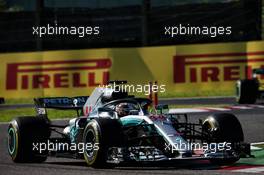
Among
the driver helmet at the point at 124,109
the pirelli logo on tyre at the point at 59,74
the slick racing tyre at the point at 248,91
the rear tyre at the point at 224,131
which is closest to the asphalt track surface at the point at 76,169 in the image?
the rear tyre at the point at 224,131

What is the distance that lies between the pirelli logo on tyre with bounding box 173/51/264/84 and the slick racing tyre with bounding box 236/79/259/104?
2.75 m

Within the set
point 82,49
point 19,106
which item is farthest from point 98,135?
point 82,49

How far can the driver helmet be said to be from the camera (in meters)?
13.1

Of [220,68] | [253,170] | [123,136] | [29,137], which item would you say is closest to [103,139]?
[123,136]

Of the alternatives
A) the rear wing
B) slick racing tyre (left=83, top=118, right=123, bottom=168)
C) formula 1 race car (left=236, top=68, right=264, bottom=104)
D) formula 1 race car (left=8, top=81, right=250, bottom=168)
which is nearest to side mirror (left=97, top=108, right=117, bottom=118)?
formula 1 race car (left=8, top=81, right=250, bottom=168)

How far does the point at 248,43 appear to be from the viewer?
26.6 m

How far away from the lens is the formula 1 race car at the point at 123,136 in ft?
39.5

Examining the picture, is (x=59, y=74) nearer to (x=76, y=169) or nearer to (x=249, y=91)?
(x=249, y=91)

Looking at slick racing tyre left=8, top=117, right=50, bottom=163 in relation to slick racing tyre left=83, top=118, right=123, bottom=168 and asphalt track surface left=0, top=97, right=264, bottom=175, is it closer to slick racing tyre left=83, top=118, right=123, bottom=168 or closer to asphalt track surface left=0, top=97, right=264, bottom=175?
asphalt track surface left=0, top=97, right=264, bottom=175

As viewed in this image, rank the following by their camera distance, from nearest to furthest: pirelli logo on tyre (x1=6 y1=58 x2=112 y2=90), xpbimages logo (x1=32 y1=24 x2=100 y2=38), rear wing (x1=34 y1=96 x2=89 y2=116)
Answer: rear wing (x1=34 y1=96 x2=89 y2=116) < pirelli logo on tyre (x1=6 y1=58 x2=112 y2=90) < xpbimages logo (x1=32 y1=24 x2=100 y2=38)

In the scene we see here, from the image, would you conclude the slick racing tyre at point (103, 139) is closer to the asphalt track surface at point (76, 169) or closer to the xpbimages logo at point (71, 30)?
the asphalt track surface at point (76, 169)

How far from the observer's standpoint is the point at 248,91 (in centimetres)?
2353

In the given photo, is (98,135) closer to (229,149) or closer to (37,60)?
(229,149)

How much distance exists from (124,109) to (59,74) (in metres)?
13.9
